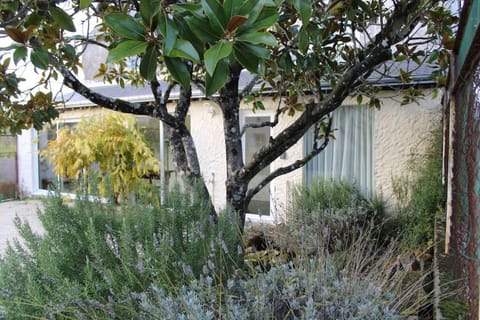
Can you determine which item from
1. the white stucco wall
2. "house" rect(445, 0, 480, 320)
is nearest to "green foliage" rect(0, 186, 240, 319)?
"house" rect(445, 0, 480, 320)

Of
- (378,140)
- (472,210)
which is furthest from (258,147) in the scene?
(472,210)

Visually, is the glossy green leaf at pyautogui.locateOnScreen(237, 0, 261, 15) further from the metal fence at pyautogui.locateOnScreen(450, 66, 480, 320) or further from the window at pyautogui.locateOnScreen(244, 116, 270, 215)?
the window at pyautogui.locateOnScreen(244, 116, 270, 215)

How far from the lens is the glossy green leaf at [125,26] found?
5.32ft

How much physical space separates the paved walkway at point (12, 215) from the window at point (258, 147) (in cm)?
489

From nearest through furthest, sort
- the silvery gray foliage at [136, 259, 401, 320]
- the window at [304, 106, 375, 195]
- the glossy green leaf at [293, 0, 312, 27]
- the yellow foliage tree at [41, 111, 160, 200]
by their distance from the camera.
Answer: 1. the glossy green leaf at [293, 0, 312, 27]
2. the silvery gray foliage at [136, 259, 401, 320]
3. the window at [304, 106, 375, 195]
4. the yellow foliage tree at [41, 111, 160, 200]

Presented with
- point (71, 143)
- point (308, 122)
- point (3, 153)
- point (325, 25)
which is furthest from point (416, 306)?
point (3, 153)

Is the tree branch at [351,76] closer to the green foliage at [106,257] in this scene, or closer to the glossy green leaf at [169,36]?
the green foliage at [106,257]

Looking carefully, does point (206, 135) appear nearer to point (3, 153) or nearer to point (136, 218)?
point (136, 218)

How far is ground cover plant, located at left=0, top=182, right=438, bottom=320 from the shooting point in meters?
2.46

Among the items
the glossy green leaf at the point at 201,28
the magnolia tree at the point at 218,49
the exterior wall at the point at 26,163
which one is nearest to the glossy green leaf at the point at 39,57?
the magnolia tree at the point at 218,49

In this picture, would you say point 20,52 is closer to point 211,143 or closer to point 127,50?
point 127,50

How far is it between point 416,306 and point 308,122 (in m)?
1.77

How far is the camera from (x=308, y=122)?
3.69 meters

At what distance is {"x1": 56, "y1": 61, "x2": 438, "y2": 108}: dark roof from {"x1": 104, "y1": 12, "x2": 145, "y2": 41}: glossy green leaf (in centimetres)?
389
